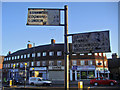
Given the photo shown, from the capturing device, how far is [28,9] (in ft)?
23.5

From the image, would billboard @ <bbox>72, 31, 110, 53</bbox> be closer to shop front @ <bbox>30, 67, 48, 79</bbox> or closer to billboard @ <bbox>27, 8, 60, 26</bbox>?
billboard @ <bbox>27, 8, 60, 26</bbox>

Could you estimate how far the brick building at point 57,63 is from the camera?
1594 inches

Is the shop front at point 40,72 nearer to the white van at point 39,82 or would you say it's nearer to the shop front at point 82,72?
the shop front at point 82,72

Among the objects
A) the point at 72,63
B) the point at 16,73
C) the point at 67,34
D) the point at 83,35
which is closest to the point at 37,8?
the point at 67,34

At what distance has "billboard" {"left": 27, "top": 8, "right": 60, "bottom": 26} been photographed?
6984 mm

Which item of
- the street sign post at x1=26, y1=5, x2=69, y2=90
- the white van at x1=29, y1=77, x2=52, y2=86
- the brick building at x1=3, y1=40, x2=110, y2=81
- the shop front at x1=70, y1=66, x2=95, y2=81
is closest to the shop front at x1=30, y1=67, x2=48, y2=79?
the brick building at x1=3, y1=40, x2=110, y2=81

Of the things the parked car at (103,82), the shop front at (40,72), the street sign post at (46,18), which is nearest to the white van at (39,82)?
the parked car at (103,82)

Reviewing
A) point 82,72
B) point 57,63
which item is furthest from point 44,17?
point 57,63

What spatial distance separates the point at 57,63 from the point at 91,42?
36134 mm

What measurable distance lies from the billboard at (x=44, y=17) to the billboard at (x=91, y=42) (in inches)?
44.6

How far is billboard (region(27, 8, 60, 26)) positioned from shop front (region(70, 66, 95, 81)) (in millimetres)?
34610

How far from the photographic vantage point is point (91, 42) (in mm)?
6844

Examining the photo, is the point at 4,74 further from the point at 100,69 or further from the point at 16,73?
the point at 100,69

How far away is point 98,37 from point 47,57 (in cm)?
3817
